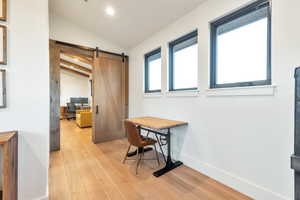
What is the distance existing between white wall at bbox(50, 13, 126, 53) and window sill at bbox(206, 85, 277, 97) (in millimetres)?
3133

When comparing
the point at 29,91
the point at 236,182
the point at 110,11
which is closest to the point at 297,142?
the point at 236,182

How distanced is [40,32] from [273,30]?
2.43 meters

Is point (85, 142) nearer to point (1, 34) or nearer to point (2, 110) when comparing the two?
point (2, 110)

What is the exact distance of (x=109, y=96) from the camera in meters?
3.99

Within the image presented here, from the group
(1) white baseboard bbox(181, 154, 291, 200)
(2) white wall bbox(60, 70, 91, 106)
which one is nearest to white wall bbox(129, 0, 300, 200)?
(1) white baseboard bbox(181, 154, 291, 200)

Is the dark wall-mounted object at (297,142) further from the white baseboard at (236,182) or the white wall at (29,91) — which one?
the white wall at (29,91)

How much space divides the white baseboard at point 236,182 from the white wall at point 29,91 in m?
2.05

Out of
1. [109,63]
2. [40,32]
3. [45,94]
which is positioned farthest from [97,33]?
[45,94]

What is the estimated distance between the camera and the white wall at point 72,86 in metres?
9.72

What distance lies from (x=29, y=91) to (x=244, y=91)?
236 centimetres

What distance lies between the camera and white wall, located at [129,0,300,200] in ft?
4.62

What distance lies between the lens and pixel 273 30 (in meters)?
1.49

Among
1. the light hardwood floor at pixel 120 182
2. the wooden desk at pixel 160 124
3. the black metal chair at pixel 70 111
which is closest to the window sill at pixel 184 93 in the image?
the wooden desk at pixel 160 124

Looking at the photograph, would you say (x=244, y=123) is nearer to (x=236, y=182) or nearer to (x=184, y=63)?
(x=236, y=182)
